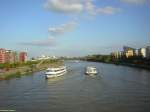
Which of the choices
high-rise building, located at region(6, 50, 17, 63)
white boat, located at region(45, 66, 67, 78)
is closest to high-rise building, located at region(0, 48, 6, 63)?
high-rise building, located at region(6, 50, 17, 63)

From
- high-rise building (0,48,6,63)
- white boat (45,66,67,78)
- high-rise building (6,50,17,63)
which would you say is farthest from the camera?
high-rise building (6,50,17,63)

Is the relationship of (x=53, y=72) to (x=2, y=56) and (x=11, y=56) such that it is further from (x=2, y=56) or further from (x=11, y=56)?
(x=11, y=56)

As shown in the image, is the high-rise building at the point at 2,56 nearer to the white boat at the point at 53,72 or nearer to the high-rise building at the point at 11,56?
the high-rise building at the point at 11,56

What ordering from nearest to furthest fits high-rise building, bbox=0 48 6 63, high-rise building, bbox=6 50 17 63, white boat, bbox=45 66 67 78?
white boat, bbox=45 66 67 78 → high-rise building, bbox=0 48 6 63 → high-rise building, bbox=6 50 17 63

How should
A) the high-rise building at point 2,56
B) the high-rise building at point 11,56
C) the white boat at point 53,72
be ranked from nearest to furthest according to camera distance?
the white boat at point 53,72 → the high-rise building at point 2,56 → the high-rise building at point 11,56

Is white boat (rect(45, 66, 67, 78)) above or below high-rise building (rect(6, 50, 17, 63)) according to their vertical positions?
below

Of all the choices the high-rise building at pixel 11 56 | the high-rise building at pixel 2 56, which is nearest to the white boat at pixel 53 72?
the high-rise building at pixel 2 56

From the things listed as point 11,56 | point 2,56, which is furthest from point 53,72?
point 11,56

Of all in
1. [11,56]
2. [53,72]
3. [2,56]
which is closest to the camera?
[53,72]

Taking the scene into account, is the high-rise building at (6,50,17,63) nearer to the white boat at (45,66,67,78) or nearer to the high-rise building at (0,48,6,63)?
the high-rise building at (0,48,6,63)

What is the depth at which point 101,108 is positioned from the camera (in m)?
17.1

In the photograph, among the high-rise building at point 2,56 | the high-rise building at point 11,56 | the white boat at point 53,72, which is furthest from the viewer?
the high-rise building at point 11,56

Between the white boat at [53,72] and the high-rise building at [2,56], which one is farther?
the high-rise building at [2,56]

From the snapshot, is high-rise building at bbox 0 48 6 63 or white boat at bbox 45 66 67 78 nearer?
white boat at bbox 45 66 67 78
